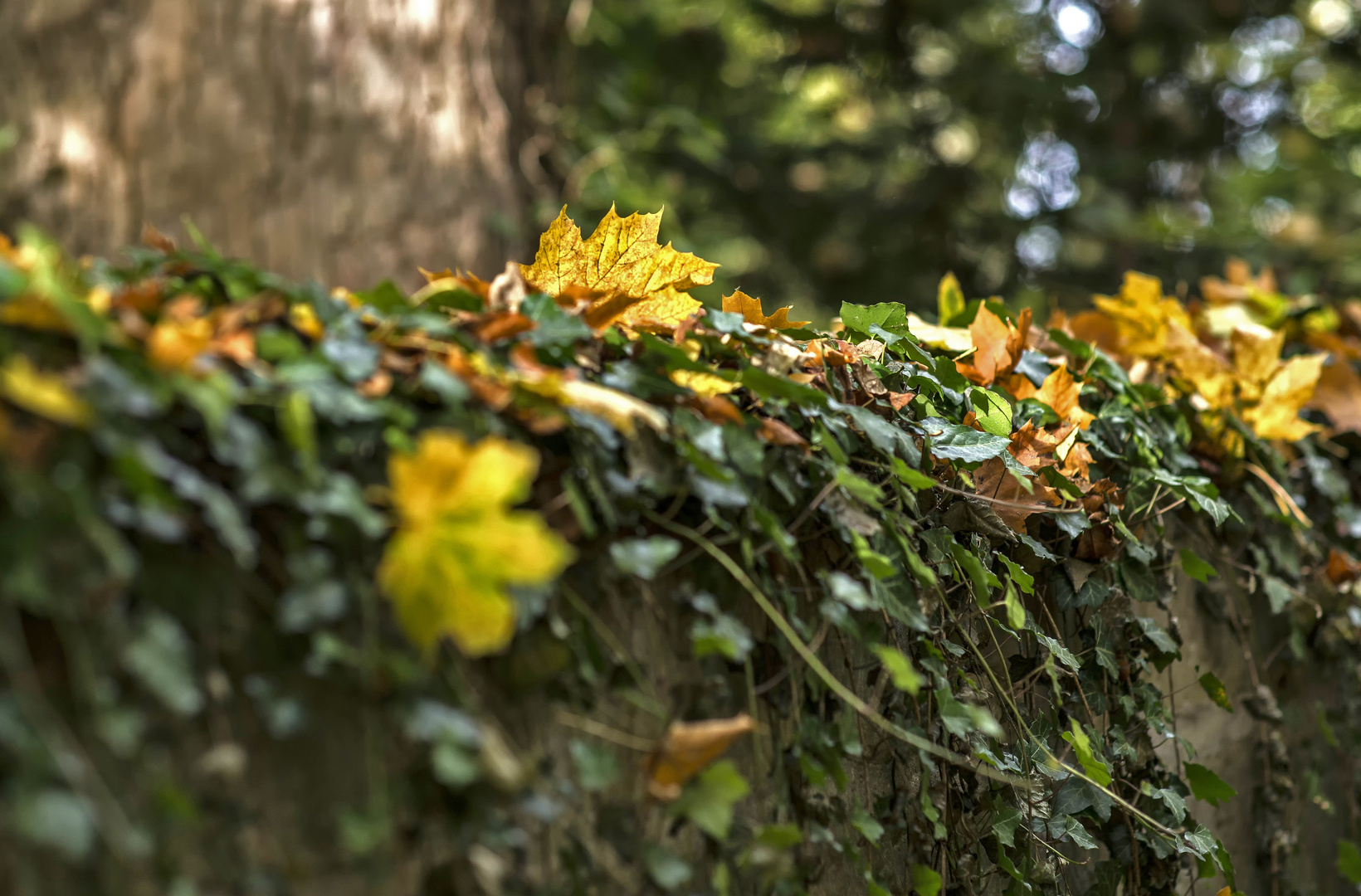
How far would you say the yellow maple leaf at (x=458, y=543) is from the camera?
740mm

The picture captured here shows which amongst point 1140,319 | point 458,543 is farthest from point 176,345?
point 1140,319

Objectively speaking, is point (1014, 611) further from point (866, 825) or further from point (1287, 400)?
point (1287, 400)

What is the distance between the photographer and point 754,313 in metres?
1.35

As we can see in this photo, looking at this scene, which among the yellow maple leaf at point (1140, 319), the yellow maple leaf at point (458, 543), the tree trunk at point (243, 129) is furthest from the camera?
the tree trunk at point (243, 129)

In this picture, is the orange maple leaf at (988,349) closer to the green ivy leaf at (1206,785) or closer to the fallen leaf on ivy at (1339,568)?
the green ivy leaf at (1206,785)

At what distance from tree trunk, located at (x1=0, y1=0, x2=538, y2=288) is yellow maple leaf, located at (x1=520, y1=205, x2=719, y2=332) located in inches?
78.6

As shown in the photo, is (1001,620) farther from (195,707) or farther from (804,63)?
(804,63)

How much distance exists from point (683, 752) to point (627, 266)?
0.62m

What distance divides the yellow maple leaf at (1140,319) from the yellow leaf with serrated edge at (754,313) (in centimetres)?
95

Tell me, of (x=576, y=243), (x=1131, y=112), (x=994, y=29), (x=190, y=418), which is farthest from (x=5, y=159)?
(x=994, y=29)

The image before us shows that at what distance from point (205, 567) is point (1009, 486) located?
1.05 m

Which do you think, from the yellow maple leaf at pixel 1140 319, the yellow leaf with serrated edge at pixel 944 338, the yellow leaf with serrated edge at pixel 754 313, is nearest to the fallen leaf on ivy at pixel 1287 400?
the yellow maple leaf at pixel 1140 319

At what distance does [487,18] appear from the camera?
338cm

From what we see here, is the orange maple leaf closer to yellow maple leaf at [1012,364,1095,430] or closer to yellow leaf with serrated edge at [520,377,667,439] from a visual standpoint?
yellow maple leaf at [1012,364,1095,430]
